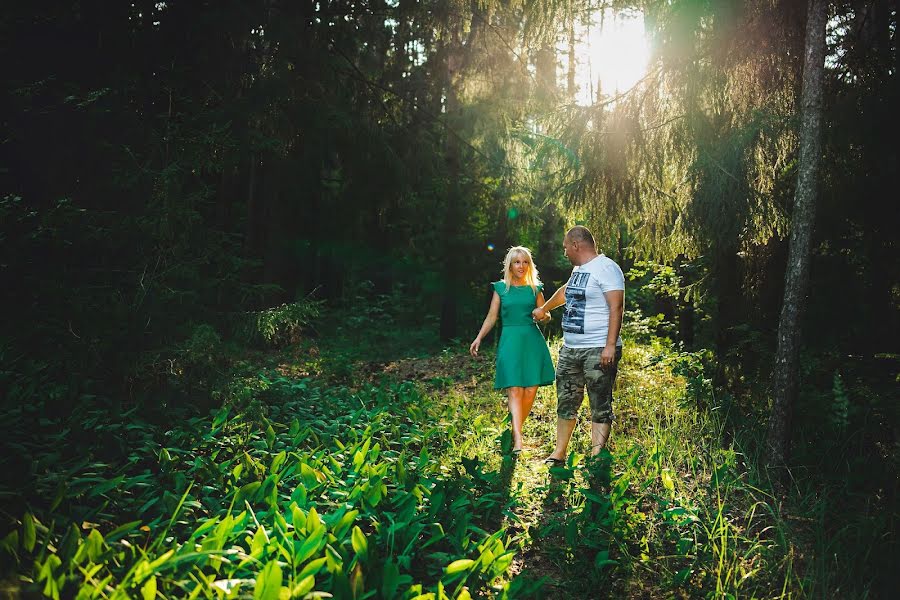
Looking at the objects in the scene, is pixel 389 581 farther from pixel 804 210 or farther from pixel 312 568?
pixel 804 210

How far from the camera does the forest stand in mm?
3047

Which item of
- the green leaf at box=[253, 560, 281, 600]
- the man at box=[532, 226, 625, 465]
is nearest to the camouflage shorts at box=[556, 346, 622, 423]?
the man at box=[532, 226, 625, 465]

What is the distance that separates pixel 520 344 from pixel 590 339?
0.84m

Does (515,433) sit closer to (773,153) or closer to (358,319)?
(773,153)

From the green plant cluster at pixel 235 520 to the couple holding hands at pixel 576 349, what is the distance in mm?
1118

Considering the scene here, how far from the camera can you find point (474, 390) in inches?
313

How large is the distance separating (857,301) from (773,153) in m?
1.52

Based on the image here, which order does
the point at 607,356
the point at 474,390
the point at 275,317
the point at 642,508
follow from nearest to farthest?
the point at 642,508 < the point at 607,356 < the point at 275,317 < the point at 474,390

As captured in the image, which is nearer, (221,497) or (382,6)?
(221,497)

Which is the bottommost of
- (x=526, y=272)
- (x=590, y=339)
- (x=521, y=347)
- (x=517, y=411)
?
(x=517, y=411)

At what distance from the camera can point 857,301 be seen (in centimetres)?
506

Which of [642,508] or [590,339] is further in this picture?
[590,339]

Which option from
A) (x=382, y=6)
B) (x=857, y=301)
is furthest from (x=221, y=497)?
(x=382, y=6)

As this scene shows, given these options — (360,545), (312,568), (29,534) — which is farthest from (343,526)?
(29,534)
